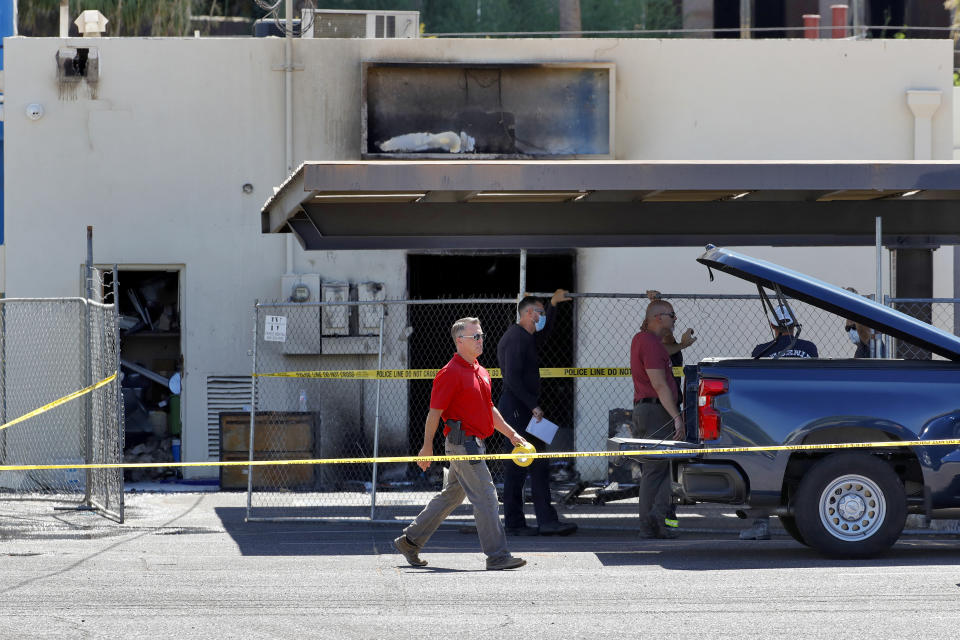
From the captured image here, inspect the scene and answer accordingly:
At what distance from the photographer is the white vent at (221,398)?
54.2 ft

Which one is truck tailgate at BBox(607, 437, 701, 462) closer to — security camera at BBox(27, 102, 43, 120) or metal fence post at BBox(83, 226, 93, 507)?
metal fence post at BBox(83, 226, 93, 507)

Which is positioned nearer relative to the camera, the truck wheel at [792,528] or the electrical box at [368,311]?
the truck wheel at [792,528]

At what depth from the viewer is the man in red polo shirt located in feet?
30.6

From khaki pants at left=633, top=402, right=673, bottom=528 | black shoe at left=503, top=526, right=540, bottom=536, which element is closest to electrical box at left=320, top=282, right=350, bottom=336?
black shoe at left=503, top=526, right=540, bottom=536

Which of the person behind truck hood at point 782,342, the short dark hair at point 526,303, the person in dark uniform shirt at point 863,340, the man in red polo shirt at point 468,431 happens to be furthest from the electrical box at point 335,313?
the man in red polo shirt at point 468,431

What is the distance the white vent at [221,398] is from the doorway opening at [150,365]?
1.34ft

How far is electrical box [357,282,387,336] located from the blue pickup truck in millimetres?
7086

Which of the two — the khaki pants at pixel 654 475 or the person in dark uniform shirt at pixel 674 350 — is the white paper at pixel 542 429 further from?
the person in dark uniform shirt at pixel 674 350

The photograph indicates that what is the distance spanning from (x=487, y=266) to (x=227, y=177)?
13.3 ft

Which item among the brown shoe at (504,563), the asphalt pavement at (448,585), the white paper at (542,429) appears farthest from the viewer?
the white paper at (542,429)

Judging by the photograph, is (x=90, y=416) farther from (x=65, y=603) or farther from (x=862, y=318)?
(x=862, y=318)

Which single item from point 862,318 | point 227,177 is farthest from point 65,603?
point 227,177

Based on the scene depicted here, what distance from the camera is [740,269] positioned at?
33.0 feet

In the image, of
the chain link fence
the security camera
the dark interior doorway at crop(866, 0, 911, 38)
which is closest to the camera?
the chain link fence
